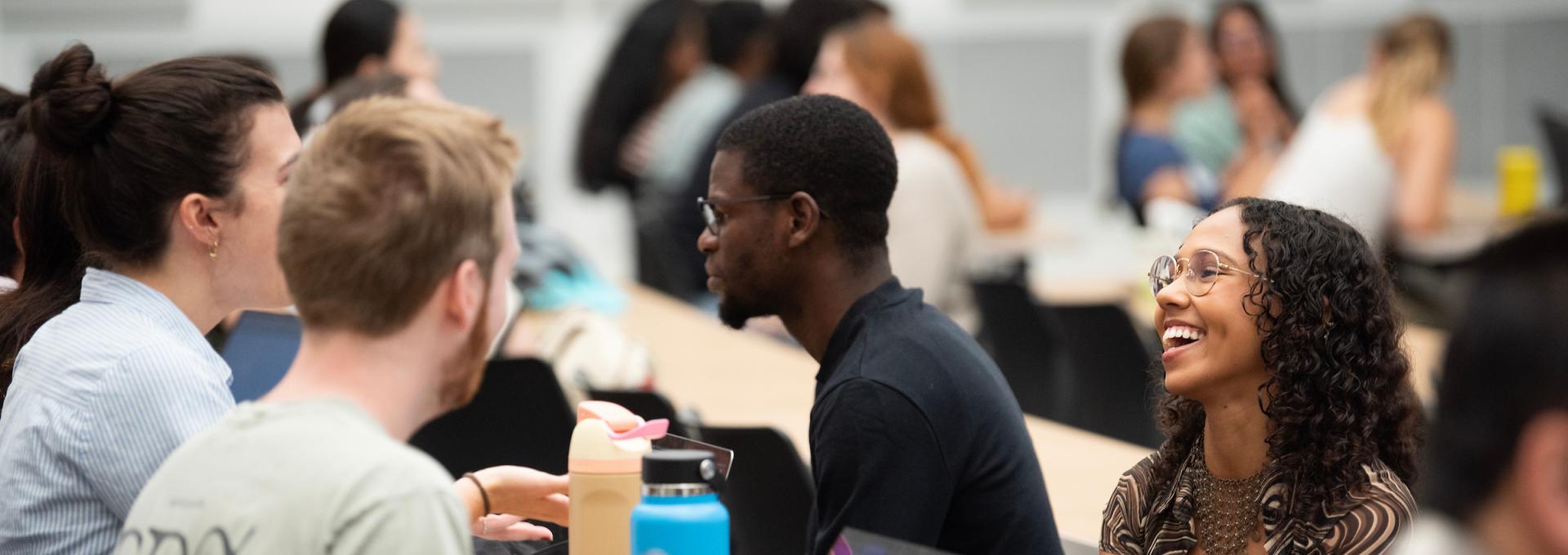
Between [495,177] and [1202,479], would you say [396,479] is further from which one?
[1202,479]

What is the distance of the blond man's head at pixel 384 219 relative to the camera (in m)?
1.22

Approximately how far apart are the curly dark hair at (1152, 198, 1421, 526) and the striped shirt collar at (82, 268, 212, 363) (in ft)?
3.73

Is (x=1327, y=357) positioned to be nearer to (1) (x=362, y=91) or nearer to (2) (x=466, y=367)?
(2) (x=466, y=367)

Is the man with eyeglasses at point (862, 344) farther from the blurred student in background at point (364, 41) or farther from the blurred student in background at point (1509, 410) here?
the blurred student in background at point (364, 41)

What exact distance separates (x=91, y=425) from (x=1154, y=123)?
4740 mm

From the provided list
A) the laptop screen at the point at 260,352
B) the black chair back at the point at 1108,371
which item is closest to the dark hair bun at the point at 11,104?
the laptop screen at the point at 260,352

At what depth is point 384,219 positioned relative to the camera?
3.98 ft

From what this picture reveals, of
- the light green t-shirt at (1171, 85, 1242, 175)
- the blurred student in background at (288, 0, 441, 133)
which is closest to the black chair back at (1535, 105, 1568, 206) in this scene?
the light green t-shirt at (1171, 85, 1242, 175)

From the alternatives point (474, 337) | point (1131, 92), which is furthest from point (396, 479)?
point (1131, 92)

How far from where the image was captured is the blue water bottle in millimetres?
1411

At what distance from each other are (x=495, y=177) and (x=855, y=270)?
0.89m

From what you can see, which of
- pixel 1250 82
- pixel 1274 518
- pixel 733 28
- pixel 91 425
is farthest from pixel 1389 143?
pixel 91 425

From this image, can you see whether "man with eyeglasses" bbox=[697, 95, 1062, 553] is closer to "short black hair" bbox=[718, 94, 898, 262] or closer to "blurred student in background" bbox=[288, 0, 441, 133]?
"short black hair" bbox=[718, 94, 898, 262]

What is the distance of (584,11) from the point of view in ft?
29.9
